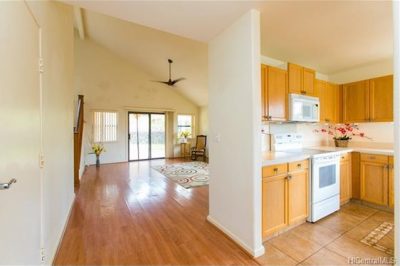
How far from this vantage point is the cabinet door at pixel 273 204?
2.05 metres

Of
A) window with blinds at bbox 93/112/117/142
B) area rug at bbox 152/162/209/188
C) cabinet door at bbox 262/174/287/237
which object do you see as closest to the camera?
cabinet door at bbox 262/174/287/237

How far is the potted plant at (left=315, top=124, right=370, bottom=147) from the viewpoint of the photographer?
11.5ft

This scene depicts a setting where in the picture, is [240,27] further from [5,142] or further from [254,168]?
[5,142]

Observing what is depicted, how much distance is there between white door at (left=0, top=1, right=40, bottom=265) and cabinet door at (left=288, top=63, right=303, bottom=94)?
288cm

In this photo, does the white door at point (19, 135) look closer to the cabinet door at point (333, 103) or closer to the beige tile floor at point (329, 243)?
the beige tile floor at point (329, 243)

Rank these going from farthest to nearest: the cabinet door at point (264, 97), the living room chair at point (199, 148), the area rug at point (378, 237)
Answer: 1. the living room chair at point (199, 148)
2. the cabinet door at point (264, 97)
3. the area rug at point (378, 237)

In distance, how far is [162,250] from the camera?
1962 millimetres

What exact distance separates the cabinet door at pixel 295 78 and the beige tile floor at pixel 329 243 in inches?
74.0

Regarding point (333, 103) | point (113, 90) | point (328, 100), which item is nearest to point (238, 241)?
point (328, 100)

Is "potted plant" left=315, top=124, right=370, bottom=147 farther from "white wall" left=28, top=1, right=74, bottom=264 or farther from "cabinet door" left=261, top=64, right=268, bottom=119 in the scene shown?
"white wall" left=28, top=1, right=74, bottom=264

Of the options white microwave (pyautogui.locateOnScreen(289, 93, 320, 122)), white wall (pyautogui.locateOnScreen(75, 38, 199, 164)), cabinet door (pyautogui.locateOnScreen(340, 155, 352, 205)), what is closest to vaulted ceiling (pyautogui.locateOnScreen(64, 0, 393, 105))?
white microwave (pyautogui.locateOnScreen(289, 93, 320, 122))

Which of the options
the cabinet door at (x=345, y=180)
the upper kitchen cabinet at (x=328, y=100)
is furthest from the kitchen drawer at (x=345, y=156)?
the upper kitchen cabinet at (x=328, y=100)

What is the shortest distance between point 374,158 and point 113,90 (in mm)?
7383

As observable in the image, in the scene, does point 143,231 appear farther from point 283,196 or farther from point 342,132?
point 342,132
